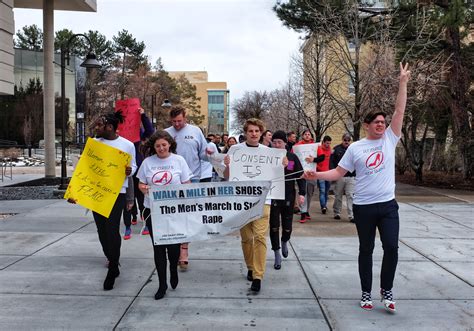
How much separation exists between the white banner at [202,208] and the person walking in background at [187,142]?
1116mm

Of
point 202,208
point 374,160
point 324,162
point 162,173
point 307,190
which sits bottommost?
point 307,190

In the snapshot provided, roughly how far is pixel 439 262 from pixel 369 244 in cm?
242

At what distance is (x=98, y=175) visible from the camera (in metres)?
5.29

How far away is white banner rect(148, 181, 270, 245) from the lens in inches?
192

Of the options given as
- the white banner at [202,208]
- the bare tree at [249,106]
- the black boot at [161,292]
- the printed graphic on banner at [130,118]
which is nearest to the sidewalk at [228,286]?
the black boot at [161,292]

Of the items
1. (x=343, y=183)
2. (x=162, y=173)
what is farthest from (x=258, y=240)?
(x=343, y=183)

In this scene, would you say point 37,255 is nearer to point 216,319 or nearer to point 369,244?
point 216,319

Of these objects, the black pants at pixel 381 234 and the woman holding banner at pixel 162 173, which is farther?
the woman holding banner at pixel 162 173

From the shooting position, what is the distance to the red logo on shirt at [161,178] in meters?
4.96

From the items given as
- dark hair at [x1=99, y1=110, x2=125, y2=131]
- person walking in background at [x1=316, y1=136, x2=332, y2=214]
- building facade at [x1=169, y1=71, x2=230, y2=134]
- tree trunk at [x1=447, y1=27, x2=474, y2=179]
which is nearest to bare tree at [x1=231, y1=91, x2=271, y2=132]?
tree trunk at [x1=447, y1=27, x2=474, y2=179]

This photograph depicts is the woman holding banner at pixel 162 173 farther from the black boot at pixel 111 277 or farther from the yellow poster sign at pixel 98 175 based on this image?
the black boot at pixel 111 277

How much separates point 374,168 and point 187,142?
102 inches

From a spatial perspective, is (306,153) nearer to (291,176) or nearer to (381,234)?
(291,176)

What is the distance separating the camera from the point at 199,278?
5562 millimetres
